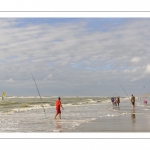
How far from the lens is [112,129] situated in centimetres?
1210
